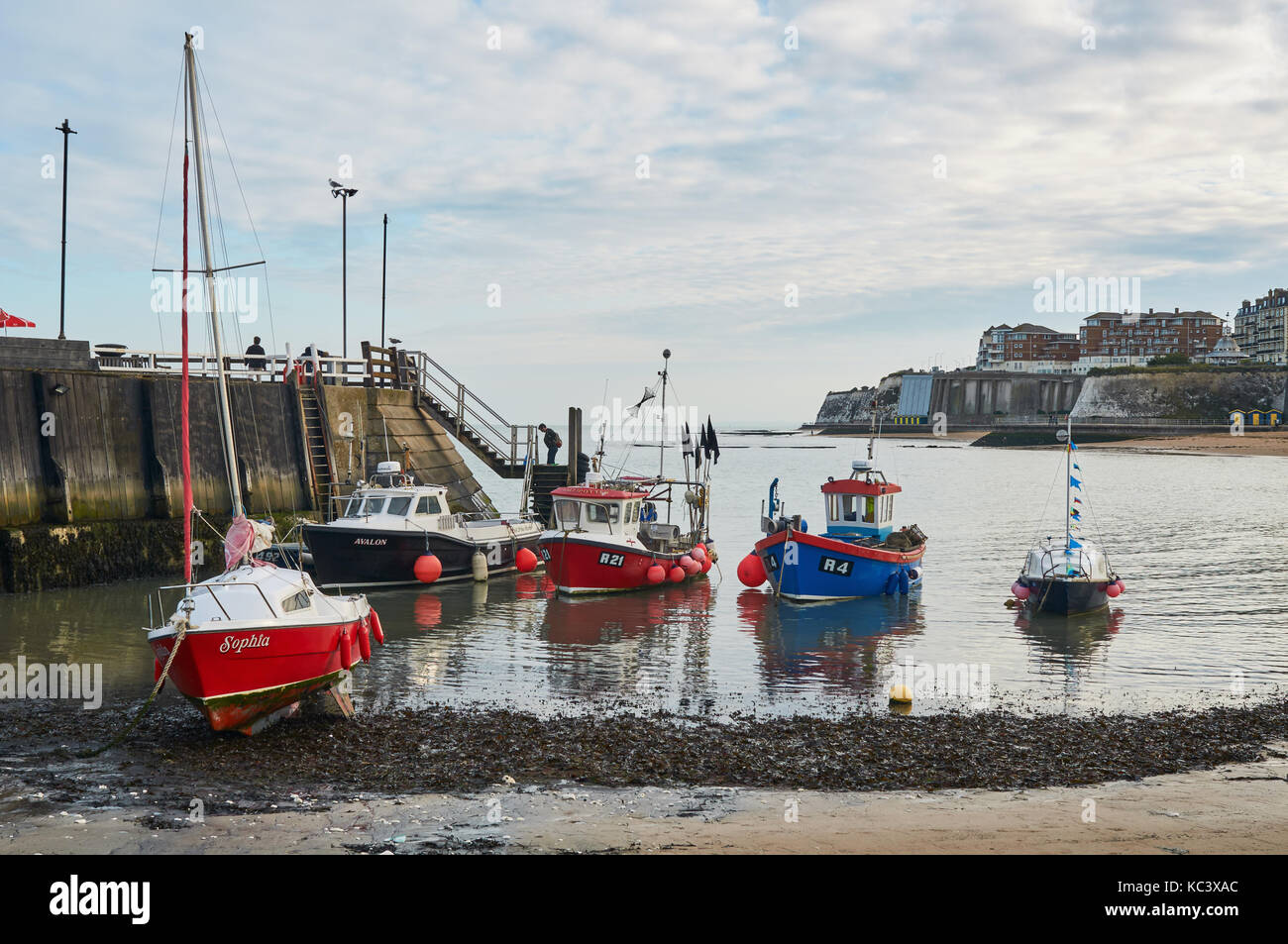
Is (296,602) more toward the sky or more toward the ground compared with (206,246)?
more toward the ground

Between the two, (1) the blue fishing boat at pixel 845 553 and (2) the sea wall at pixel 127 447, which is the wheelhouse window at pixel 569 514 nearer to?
(1) the blue fishing boat at pixel 845 553

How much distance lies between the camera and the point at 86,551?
2877 cm

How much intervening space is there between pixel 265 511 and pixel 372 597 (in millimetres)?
6759

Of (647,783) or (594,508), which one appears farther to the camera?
(594,508)

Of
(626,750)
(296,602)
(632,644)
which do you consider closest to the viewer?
(626,750)

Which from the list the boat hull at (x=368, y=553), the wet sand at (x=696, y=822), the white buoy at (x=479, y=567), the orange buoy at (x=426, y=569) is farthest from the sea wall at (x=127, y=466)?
the wet sand at (x=696, y=822)

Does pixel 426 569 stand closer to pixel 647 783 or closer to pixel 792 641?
pixel 792 641

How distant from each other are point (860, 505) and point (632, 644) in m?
10.6

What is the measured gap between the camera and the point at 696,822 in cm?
1108

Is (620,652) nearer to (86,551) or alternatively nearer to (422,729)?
(422,729)

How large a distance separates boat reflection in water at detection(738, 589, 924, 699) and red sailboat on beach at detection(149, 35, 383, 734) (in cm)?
761

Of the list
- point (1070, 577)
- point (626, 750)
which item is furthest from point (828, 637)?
point (626, 750)
